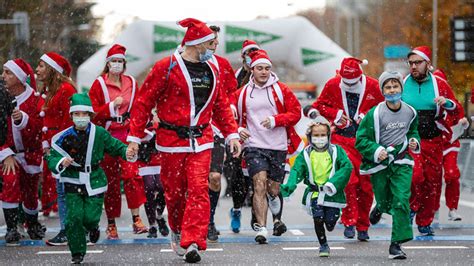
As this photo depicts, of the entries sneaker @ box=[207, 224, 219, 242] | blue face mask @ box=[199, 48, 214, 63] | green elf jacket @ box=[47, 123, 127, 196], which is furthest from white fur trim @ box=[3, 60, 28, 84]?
blue face mask @ box=[199, 48, 214, 63]

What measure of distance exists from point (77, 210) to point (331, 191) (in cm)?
227

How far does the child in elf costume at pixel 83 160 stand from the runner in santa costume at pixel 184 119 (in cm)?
46

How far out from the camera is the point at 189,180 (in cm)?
1027

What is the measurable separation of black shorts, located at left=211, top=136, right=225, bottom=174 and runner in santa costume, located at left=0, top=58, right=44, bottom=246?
1.82 m

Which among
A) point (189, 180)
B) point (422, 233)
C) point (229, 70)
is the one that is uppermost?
point (229, 70)

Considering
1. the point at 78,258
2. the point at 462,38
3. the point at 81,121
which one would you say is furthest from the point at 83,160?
the point at 462,38

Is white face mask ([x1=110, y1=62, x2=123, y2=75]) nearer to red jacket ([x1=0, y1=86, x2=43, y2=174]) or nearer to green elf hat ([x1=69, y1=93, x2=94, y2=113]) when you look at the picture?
red jacket ([x1=0, y1=86, x2=43, y2=174])

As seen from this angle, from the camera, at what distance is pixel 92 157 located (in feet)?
35.2

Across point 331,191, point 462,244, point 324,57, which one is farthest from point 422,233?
point 324,57

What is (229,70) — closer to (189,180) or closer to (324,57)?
(189,180)

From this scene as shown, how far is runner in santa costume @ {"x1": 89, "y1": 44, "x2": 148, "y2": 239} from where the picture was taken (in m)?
12.5

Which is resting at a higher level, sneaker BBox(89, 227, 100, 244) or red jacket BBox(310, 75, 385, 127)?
red jacket BBox(310, 75, 385, 127)

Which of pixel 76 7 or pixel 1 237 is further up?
pixel 76 7

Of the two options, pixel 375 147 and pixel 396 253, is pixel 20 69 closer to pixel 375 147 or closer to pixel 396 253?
pixel 375 147
